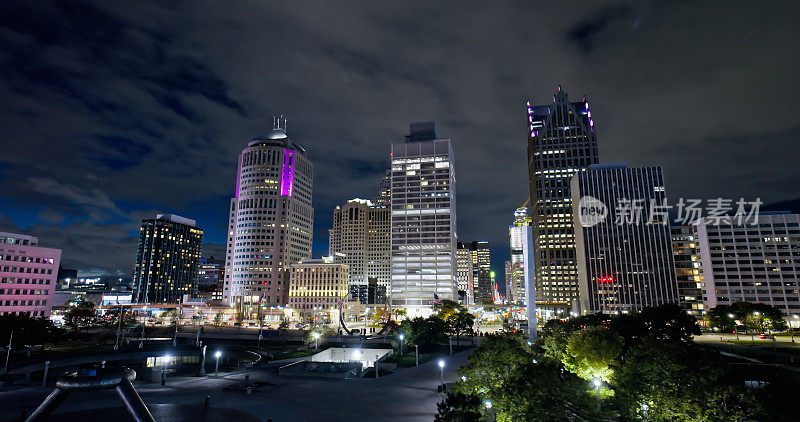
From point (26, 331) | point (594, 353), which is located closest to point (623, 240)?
point (594, 353)

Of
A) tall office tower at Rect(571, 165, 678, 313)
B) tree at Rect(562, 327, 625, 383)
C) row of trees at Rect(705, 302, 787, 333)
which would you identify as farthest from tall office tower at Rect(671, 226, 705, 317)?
tree at Rect(562, 327, 625, 383)

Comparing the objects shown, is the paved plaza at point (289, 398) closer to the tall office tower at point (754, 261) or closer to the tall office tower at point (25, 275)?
the tall office tower at point (25, 275)

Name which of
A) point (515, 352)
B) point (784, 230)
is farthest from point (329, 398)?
point (784, 230)

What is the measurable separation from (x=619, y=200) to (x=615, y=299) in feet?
143

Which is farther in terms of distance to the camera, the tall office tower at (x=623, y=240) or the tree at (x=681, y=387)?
the tall office tower at (x=623, y=240)

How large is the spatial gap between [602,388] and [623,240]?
493 ft

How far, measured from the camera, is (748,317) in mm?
109062

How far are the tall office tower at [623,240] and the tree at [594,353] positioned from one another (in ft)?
452

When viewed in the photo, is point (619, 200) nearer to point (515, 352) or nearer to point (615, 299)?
point (615, 299)

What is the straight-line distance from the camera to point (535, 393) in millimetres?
24391

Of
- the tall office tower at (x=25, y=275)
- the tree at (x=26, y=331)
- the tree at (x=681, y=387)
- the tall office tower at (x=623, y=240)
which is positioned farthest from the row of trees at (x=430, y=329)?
the tall office tower at (x=25, y=275)

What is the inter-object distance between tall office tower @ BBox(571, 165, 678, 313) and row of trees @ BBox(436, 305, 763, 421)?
140 m

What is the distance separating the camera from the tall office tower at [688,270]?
168m

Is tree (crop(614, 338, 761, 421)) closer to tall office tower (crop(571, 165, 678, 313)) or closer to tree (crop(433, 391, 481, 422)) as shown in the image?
tree (crop(433, 391, 481, 422))
